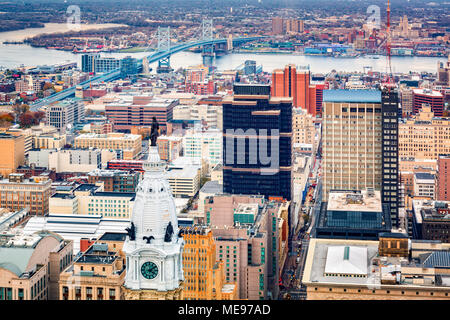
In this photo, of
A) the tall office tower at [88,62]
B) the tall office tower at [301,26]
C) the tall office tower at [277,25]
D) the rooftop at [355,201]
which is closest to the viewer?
the rooftop at [355,201]

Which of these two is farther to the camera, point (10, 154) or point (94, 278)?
point (10, 154)

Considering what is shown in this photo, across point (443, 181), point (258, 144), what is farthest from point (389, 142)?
point (258, 144)

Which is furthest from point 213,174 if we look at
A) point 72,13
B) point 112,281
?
point 72,13

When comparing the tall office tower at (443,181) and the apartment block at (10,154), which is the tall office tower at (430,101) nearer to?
the tall office tower at (443,181)

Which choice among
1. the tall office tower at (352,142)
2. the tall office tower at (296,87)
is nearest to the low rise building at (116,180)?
the tall office tower at (352,142)

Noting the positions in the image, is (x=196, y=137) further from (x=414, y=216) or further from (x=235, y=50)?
(x=235, y=50)

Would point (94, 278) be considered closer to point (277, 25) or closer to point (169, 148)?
point (169, 148)
